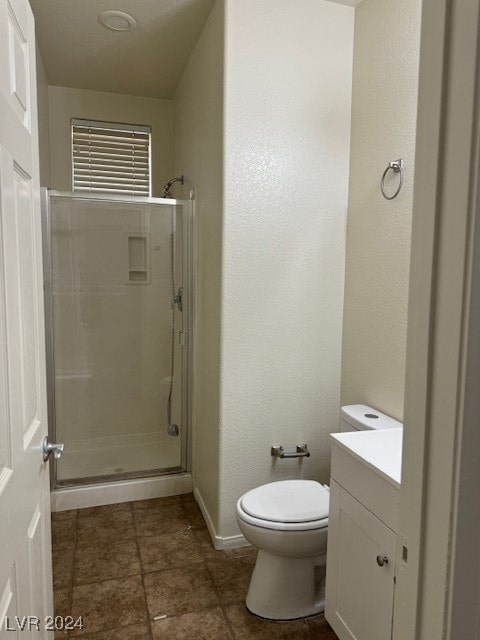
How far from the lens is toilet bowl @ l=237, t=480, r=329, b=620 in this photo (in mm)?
1720

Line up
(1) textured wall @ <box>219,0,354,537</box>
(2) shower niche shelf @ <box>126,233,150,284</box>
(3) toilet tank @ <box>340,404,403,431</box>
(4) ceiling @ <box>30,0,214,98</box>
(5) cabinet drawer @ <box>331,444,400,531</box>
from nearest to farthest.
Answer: (5) cabinet drawer @ <box>331,444,400,531</box>, (3) toilet tank @ <box>340,404,403,431</box>, (1) textured wall @ <box>219,0,354,537</box>, (4) ceiling @ <box>30,0,214,98</box>, (2) shower niche shelf @ <box>126,233,150,284</box>

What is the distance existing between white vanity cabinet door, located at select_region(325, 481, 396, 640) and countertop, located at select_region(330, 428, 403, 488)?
0.17 m

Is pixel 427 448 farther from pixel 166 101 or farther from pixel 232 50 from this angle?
pixel 166 101

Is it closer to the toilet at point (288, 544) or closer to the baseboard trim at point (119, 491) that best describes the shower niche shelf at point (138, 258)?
the baseboard trim at point (119, 491)

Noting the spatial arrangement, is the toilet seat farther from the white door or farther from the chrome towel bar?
the white door

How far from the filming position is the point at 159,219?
3004 millimetres

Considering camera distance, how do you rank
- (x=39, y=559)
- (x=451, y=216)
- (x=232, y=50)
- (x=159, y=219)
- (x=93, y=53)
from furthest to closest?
(x=159, y=219)
(x=93, y=53)
(x=232, y=50)
(x=39, y=559)
(x=451, y=216)

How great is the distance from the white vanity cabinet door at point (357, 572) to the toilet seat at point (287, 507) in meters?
0.12

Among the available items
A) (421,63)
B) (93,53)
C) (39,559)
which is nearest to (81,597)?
(39,559)

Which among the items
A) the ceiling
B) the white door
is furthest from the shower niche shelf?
the white door

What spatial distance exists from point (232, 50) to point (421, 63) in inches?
65.3

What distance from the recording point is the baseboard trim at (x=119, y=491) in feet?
8.66

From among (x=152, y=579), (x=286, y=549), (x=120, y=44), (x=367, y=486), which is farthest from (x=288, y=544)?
(x=120, y=44)

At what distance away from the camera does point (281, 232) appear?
223 centimetres
